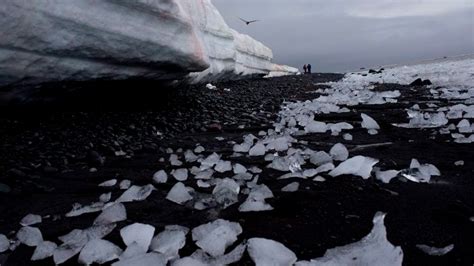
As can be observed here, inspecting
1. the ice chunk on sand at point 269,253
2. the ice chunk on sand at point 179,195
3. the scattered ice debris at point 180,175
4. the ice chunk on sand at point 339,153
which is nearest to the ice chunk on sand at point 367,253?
the ice chunk on sand at point 269,253

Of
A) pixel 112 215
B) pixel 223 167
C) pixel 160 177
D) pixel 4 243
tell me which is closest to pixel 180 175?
pixel 160 177

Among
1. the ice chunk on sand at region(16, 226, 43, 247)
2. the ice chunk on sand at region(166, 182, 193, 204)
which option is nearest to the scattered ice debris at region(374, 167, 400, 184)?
the ice chunk on sand at region(166, 182, 193, 204)

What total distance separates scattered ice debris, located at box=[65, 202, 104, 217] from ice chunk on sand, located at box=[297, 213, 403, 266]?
145 cm

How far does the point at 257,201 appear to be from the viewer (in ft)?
7.00

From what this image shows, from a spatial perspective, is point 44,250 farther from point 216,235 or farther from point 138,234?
point 216,235

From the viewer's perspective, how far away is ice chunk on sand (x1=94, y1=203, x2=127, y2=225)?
6.81ft

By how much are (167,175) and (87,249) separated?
1.27 m

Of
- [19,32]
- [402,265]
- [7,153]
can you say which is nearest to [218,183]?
[402,265]

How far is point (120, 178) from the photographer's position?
2912mm

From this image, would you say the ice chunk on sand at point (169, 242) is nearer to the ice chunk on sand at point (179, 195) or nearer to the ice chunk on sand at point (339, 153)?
the ice chunk on sand at point (179, 195)

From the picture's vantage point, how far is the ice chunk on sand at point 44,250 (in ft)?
5.72

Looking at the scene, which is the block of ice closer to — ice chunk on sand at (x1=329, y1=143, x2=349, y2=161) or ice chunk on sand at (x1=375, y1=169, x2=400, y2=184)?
ice chunk on sand at (x1=329, y1=143, x2=349, y2=161)

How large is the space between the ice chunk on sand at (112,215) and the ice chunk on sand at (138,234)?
10.1 inches

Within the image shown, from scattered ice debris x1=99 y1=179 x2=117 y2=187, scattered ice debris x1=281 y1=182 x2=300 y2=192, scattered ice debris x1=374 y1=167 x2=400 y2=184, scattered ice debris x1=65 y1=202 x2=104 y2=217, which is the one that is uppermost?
scattered ice debris x1=374 y1=167 x2=400 y2=184
